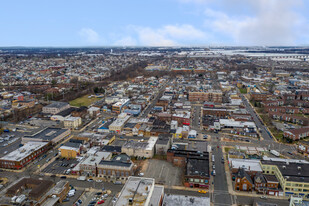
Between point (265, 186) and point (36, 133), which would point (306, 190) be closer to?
point (265, 186)

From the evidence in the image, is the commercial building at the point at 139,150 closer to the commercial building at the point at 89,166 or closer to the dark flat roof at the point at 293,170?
the commercial building at the point at 89,166

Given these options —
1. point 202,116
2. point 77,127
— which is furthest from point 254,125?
point 77,127

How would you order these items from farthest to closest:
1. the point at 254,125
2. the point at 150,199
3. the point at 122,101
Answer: the point at 122,101 → the point at 254,125 → the point at 150,199

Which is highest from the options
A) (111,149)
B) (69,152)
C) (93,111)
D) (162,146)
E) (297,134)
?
(93,111)

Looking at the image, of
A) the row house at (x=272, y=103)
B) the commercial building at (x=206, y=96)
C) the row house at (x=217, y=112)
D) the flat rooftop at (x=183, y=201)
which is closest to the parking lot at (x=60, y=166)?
the flat rooftop at (x=183, y=201)

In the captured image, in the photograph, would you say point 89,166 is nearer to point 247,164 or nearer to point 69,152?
point 69,152

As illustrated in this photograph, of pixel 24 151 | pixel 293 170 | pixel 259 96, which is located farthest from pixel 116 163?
pixel 259 96

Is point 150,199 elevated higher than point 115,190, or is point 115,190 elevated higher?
point 150,199
